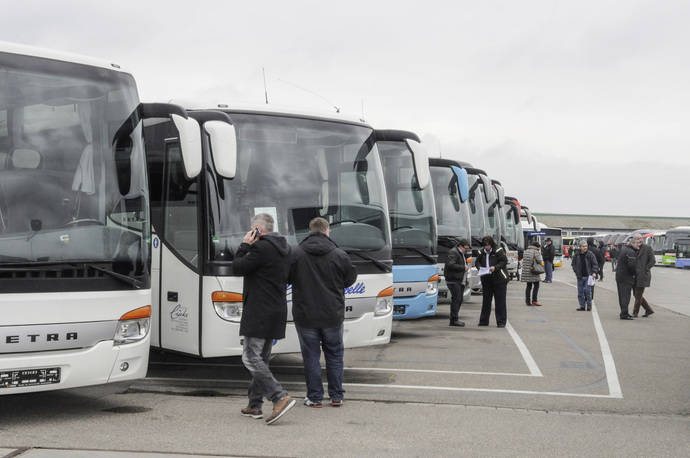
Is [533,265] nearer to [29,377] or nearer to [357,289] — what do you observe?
[357,289]

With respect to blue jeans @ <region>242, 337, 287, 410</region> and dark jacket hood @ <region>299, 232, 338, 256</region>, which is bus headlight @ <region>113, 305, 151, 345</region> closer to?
blue jeans @ <region>242, 337, 287, 410</region>

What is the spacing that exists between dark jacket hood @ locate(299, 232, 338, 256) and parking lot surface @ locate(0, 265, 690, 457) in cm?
145

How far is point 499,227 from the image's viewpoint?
90.2ft

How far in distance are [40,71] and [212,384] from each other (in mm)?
3970

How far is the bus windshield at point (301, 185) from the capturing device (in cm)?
891

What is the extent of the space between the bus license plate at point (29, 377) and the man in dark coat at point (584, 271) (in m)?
16.0

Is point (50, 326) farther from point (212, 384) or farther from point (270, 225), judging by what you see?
point (212, 384)

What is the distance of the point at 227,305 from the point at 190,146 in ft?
5.77

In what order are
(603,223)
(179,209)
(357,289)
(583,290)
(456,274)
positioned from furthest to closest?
(603,223) < (583,290) < (456,274) < (357,289) < (179,209)

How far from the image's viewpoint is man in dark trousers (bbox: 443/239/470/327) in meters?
16.6

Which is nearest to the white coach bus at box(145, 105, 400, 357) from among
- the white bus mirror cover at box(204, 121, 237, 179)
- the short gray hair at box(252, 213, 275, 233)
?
the white bus mirror cover at box(204, 121, 237, 179)

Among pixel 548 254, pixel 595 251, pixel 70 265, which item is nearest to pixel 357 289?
pixel 70 265

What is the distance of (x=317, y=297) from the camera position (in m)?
8.15

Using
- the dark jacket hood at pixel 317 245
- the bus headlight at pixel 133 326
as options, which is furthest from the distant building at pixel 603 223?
the bus headlight at pixel 133 326
